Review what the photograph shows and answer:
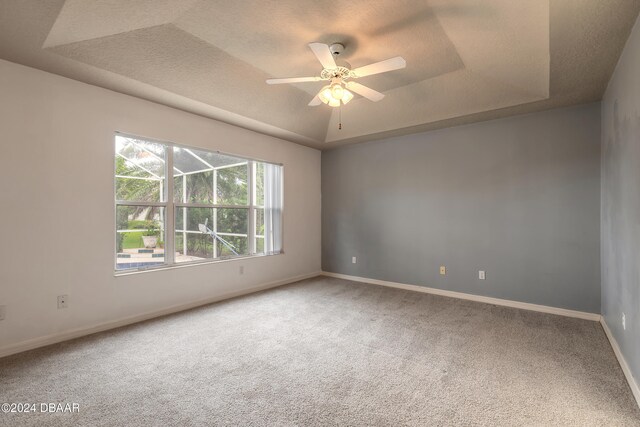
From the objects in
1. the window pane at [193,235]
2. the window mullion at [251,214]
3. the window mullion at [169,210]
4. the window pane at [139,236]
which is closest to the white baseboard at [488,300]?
the window mullion at [251,214]

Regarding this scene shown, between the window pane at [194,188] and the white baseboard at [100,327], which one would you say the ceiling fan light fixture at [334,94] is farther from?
the white baseboard at [100,327]

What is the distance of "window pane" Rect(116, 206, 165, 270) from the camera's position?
3328 mm

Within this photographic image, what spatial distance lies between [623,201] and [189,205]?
4.41 metres

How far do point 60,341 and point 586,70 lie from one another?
5449mm

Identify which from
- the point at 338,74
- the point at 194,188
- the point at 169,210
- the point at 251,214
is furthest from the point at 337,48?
the point at 251,214

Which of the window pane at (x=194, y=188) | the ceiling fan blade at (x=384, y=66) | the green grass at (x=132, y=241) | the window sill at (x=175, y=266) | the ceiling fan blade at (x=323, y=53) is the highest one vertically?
the ceiling fan blade at (x=323, y=53)

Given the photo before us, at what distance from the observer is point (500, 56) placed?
2727 mm

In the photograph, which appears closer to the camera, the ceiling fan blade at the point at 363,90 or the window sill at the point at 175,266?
the ceiling fan blade at the point at 363,90

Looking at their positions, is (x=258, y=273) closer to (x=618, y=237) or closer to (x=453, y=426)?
(x=453, y=426)

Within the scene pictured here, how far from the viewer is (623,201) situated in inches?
95.6

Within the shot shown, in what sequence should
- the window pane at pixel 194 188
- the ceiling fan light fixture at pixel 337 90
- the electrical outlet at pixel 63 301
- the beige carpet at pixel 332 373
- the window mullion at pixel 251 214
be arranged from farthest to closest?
the window mullion at pixel 251 214 < the window pane at pixel 194 188 < the electrical outlet at pixel 63 301 < the ceiling fan light fixture at pixel 337 90 < the beige carpet at pixel 332 373

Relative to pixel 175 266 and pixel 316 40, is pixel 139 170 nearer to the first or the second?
pixel 175 266

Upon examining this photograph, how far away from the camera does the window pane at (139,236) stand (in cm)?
333

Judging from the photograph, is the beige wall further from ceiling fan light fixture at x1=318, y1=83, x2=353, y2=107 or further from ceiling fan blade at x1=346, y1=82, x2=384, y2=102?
ceiling fan blade at x1=346, y1=82, x2=384, y2=102
